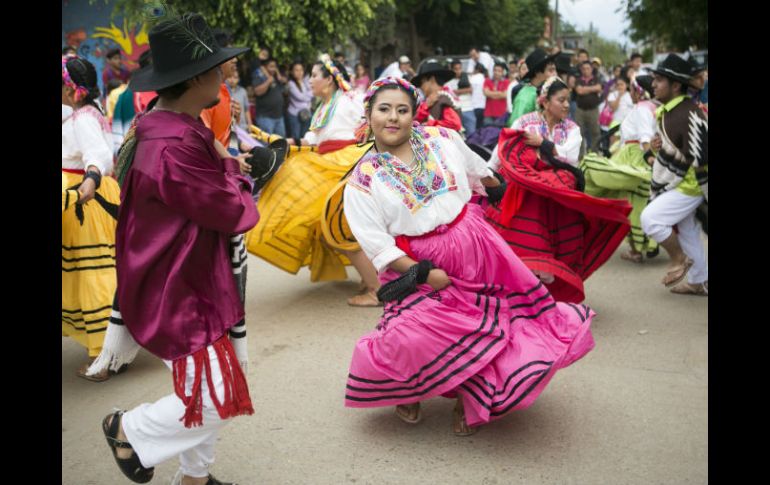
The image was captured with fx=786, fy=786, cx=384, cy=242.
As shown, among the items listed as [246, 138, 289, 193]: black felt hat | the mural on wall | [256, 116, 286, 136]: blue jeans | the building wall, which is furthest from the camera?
the mural on wall

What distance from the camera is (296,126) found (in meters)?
15.0

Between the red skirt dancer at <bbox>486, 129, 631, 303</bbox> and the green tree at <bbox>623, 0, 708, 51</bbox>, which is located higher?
the green tree at <bbox>623, 0, 708, 51</bbox>

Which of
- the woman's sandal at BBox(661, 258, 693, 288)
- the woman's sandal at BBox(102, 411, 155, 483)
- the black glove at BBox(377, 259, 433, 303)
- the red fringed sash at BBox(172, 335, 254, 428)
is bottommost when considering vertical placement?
the woman's sandal at BBox(661, 258, 693, 288)

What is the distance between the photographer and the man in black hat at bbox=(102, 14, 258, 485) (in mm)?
2885

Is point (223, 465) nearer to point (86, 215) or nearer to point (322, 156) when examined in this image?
point (86, 215)

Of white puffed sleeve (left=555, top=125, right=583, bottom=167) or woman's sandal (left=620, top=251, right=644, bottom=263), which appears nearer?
white puffed sleeve (left=555, top=125, right=583, bottom=167)

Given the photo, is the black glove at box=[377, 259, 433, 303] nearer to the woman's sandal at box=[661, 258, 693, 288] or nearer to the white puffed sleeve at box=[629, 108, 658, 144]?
the woman's sandal at box=[661, 258, 693, 288]

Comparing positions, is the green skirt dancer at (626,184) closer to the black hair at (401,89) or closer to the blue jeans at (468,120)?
the black hair at (401,89)

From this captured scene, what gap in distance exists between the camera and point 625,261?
26.6ft

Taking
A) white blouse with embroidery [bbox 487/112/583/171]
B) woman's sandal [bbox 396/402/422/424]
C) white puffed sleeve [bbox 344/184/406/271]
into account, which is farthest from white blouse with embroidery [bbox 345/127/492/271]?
white blouse with embroidery [bbox 487/112/583/171]

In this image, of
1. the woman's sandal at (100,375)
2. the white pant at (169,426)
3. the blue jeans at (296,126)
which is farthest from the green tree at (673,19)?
the white pant at (169,426)

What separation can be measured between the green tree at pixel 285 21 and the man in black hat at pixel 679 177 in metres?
9.00

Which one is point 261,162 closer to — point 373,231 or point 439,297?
point 373,231

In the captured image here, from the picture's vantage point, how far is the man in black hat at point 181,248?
9.46 feet
